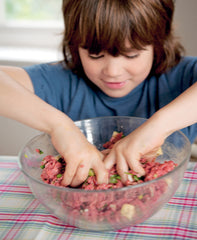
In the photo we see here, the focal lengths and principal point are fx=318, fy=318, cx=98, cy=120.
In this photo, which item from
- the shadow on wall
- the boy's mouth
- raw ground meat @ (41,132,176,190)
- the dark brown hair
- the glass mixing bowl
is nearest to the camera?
the glass mixing bowl

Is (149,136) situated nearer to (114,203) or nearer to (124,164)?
(124,164)

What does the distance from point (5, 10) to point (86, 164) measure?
6.63 feet

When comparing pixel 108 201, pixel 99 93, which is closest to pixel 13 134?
pixel 99 93

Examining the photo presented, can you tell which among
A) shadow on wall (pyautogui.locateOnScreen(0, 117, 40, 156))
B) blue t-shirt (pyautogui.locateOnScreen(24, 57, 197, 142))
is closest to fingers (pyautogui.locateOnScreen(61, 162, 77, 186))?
blue t-shirt (pyautogui.locateOnScreen(24, 57, 197, 142))

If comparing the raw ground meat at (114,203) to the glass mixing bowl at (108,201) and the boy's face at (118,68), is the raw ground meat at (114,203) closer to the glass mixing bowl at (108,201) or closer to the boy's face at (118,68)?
the glass mixing bowl at (108,201)

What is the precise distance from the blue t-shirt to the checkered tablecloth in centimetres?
43

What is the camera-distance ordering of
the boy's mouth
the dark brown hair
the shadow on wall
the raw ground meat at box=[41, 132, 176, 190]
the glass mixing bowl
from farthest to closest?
1. the shadow on wall
2. the boy's mouth
3. the dark brown hair
4. the raw ground meat at box=[41, 132, 176, 190]
5. the glass mixing bowl

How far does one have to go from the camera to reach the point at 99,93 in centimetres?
131

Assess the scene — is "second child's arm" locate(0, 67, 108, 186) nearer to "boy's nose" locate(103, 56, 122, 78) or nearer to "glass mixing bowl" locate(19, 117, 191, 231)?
"glass mixing bowl" locate(19, 117, 191, 231)

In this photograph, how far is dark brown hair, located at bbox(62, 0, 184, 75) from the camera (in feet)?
3.15

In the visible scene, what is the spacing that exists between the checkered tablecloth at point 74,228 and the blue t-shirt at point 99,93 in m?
0.43

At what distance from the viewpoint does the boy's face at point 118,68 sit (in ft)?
3.34

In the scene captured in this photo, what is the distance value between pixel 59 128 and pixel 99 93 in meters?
0.49

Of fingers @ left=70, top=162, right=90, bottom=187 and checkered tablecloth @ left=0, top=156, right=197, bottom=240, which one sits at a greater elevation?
fingers @ left=70, top=162, right=90, bottom=187
